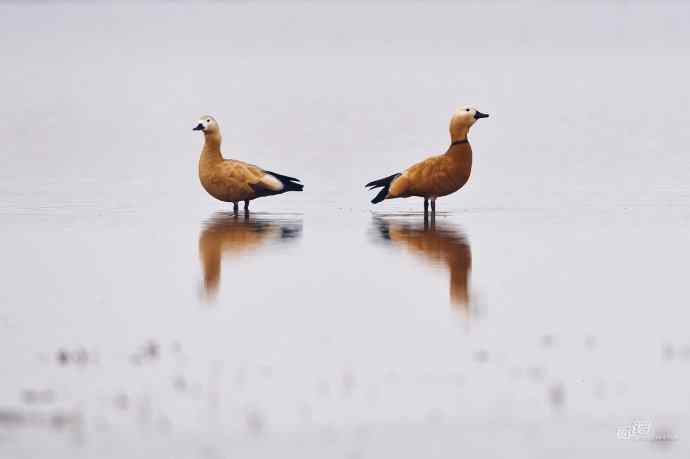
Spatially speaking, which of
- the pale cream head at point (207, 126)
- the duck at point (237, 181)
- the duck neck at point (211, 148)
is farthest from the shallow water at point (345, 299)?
the pale cream head at point (207, 126)

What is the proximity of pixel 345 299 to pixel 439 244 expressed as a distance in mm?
3765

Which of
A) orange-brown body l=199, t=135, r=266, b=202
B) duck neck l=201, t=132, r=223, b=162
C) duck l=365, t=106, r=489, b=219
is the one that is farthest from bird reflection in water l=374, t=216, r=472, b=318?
duck neck l=201, t=132, r=223, b=162

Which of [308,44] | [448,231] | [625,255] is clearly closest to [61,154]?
[448,231]

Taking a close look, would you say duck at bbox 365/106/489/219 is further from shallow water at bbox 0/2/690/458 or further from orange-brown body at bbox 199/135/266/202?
orange-brown body at bbox 199/135/266/202

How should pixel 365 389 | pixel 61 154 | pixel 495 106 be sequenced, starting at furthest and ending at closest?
pixel 495 106
pixel 61 154
pixel 365 389

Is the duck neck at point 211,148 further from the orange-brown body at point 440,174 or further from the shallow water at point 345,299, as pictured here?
the orange-brown body at point 440,174

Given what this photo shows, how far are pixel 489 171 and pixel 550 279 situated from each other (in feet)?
45.9

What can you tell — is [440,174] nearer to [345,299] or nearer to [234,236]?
[234,236]

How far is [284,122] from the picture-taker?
4172 centimetres

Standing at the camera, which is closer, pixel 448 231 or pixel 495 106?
pixel 448 231

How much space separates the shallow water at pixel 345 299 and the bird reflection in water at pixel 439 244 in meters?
0.06

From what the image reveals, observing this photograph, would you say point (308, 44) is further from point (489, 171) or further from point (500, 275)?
point (500, 275)

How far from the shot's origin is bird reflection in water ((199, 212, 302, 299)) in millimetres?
14711

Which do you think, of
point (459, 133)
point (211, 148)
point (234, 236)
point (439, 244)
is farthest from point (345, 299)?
point (211, 148)
